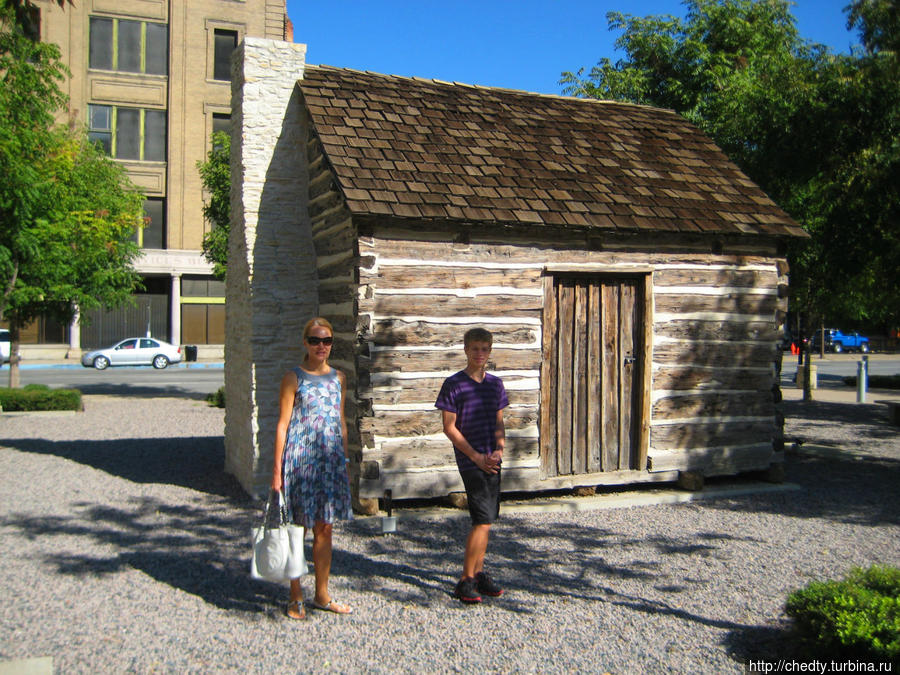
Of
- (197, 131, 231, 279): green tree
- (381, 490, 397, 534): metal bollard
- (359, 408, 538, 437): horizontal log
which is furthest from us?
(197, 131, 231, 279): green tree

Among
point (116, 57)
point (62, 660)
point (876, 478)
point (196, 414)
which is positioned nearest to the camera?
point (62, 660)

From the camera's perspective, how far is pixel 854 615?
3902 mm

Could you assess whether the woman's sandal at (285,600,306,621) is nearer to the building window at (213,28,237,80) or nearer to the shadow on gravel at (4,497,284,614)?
the shadow on gravel at (4,497,284,614)

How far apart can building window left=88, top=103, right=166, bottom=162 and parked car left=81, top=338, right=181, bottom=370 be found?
815 centimetres

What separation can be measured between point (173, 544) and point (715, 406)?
19.4ft

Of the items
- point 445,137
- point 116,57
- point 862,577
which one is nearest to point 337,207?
point 445,137

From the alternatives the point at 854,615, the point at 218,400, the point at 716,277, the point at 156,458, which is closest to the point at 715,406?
the point at 716,277

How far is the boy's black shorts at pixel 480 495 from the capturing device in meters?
5.02

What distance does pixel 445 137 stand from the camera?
875cm

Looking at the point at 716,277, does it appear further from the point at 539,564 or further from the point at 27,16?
the point at 27,16

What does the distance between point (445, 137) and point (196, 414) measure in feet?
30.9

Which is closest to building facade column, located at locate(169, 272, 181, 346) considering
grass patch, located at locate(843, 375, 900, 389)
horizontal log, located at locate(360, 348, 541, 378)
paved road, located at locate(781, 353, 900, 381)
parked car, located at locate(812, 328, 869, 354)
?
paved road, located at locate(781, 353, 900, 381)

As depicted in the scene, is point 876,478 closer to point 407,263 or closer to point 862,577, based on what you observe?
point 862,577

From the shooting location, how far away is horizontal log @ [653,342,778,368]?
856 cm
